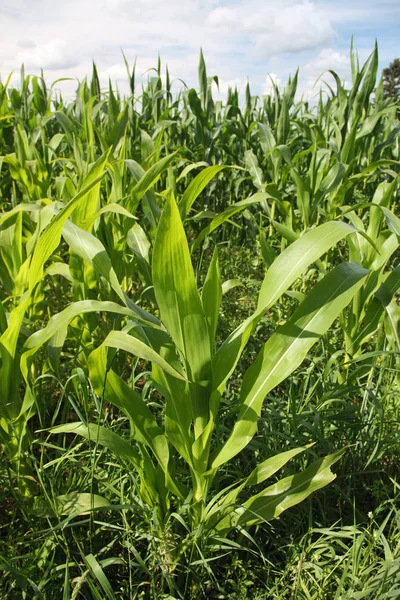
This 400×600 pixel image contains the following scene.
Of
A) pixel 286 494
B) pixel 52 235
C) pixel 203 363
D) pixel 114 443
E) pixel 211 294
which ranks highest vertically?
pixel 52 235

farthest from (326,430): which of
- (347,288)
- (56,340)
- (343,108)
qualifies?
(343,108)

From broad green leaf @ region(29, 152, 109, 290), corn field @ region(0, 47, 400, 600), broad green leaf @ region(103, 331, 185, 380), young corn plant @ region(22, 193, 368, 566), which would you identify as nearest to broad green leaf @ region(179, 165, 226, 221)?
corn field @ region(0, 47, 400, 600)

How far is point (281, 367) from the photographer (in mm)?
981

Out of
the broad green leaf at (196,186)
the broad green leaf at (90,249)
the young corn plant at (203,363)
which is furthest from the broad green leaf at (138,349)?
the broad green leaf at (196,186)

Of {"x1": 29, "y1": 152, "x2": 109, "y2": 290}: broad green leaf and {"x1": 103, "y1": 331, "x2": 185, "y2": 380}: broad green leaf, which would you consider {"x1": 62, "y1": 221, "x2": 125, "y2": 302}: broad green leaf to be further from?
{"x1": 103, "y1": 331, "x2": 185, "y2": 380}: broad green leaf

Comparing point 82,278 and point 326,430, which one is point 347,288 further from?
point 82,278

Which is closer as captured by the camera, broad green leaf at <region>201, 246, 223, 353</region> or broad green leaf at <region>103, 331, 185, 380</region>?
broad green leaf at <region>103, 331, 185, 380</region>

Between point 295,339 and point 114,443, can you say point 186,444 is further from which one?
point 295,339

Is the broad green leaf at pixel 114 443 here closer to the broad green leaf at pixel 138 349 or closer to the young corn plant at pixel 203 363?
the young corn plant at pixel 203 363

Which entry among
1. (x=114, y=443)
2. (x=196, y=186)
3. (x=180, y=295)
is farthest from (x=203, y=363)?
(x=196, y=186)

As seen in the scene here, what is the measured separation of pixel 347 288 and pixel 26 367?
2.37 ft

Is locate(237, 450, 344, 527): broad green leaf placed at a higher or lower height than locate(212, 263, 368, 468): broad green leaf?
lower

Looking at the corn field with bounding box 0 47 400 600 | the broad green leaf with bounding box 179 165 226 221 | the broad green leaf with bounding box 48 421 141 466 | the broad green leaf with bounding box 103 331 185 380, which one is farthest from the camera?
the broad green leaf with bounding box 179 165 226 221

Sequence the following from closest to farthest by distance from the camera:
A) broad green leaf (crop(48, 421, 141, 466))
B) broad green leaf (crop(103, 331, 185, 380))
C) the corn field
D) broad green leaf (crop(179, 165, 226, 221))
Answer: broad green leaf (crop(103, 331, 185, 380)) → the corn field → broad green leaf (crop(48, 421, 141, 466)) → broad green leaf (crop(179, 165, 226, 221))
